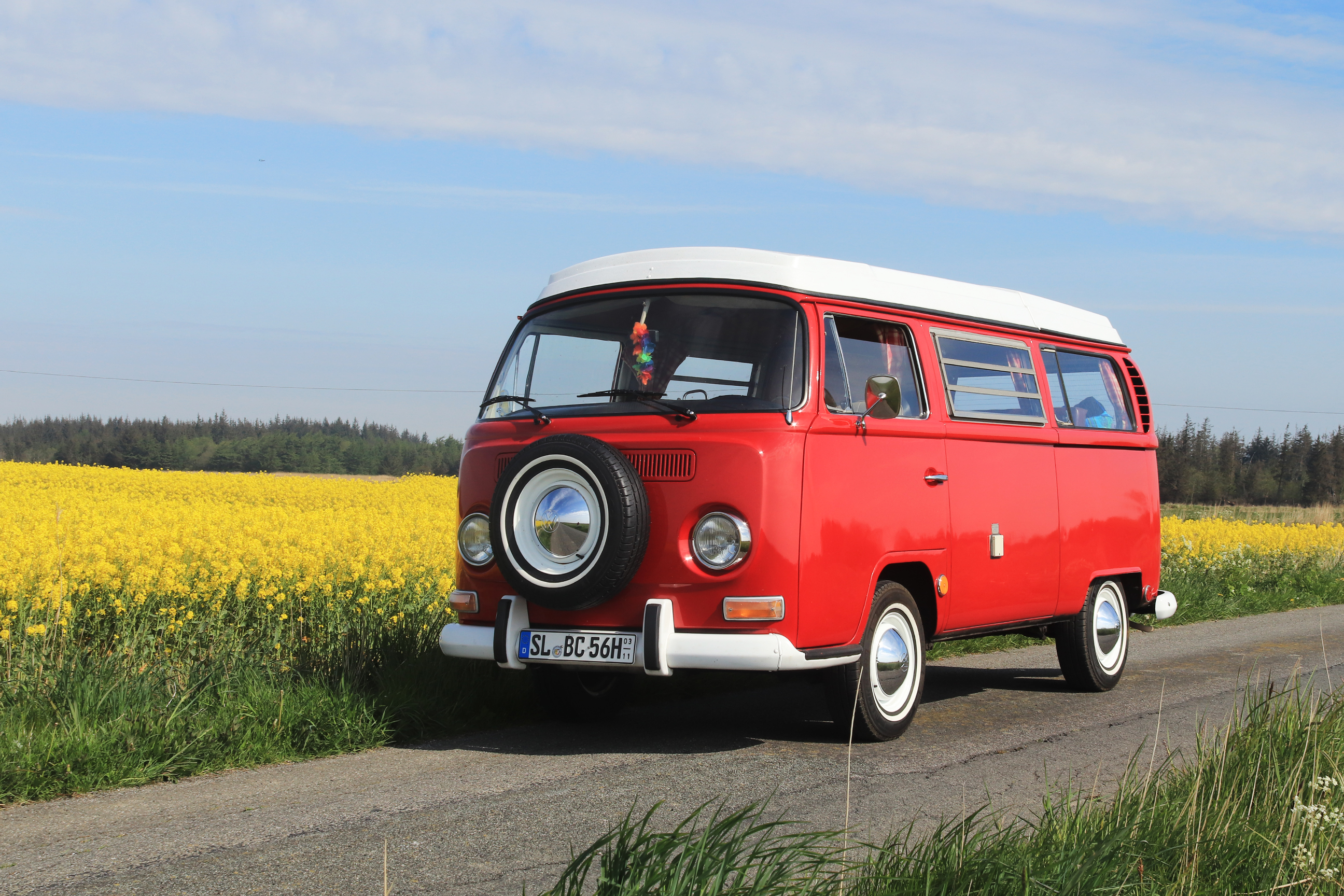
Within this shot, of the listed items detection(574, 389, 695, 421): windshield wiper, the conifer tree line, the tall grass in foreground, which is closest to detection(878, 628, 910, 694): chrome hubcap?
detection(574, 389, 695, 421): windshield wiper

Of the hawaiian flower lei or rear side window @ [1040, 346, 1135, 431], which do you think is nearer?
the hawaiian flower lei

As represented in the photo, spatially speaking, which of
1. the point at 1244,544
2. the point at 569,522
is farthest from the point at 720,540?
the point at 1244,544

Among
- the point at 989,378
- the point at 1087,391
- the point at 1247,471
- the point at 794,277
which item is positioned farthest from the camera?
the point at 1247,471

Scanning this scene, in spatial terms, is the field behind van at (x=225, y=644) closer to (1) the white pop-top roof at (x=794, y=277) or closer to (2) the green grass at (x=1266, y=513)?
(1) the white pop-top roof at (x=794, y=277)

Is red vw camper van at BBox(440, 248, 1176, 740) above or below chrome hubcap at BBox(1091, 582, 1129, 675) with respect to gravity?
above

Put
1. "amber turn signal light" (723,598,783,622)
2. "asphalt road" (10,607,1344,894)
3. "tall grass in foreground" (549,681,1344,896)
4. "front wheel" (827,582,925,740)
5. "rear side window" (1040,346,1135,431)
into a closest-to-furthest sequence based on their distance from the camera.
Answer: "tall grass in foreground" (549,681,1344,896) → "asphalt road" (10,607,1344,894) → "amber turn signal light" (723,598,783,622) → "front wheel" (827,582,925,740) → "rear side window" (1040,346,1135,431)

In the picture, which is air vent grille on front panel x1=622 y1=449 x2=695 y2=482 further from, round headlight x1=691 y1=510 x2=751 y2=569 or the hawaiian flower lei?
the hawaiian flower lei

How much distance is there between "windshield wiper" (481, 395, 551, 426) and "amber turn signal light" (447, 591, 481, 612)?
1.06 m

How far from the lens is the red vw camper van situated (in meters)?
6.30

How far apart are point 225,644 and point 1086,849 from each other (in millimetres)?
6706

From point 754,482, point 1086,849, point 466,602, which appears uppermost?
point 754,482

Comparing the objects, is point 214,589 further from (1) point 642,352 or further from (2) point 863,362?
(2) point 863,362

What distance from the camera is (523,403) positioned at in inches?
287

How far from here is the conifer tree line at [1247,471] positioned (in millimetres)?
113375
